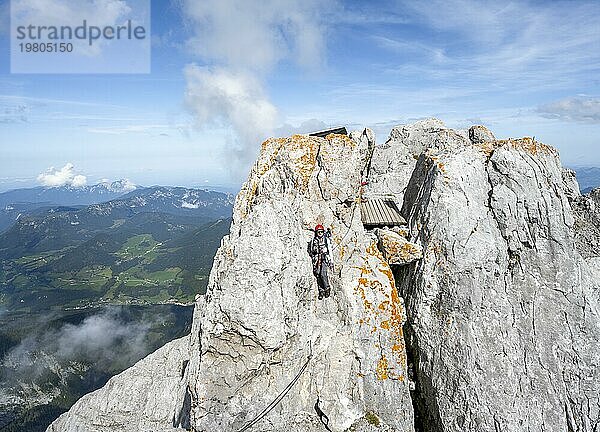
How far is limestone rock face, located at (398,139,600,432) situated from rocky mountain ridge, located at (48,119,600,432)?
5 cm

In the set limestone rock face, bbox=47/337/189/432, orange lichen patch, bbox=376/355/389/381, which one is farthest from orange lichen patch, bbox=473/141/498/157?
limestone rock face, bbox=47/337/189/432

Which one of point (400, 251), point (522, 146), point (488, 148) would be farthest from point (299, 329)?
point (522, 146)

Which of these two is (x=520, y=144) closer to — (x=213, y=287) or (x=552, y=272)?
(x=552, y=272)

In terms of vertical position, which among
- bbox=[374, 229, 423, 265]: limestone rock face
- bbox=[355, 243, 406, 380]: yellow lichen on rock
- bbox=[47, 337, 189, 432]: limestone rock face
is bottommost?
bbox=[47, 337, 189, 432]: limestone rock face

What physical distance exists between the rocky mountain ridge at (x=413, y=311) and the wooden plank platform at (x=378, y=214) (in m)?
0.44

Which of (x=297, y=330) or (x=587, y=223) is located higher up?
(x=587, y=223)

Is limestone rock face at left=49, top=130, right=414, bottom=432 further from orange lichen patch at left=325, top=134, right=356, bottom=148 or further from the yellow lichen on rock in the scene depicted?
orange lichen patch at left=325, top=134, right=356, bottom=148

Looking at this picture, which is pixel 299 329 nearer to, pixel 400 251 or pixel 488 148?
pixel 400 251

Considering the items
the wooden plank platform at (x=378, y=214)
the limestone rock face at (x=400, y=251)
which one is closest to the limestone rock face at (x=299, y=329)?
the limestone rock face at (x=400, y=251)

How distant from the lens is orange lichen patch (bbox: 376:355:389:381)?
15.1m

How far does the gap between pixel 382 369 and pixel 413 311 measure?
2.82m

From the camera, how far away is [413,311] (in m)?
16.3

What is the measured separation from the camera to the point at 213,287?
1518cm

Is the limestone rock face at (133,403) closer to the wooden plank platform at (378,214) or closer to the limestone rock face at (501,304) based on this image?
the limestone rock face at (501,304)
